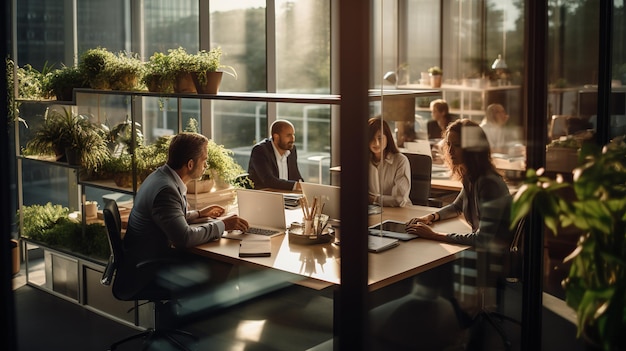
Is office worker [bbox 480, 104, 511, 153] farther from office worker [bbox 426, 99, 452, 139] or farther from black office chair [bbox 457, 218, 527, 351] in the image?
black office chair [bbox 457, 218, 527, 351]

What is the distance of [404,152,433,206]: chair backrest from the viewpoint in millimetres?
3047

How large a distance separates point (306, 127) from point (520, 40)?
410 centimetres

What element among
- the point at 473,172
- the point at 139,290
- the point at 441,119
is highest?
the point at 441,119

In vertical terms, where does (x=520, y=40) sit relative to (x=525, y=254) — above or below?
above

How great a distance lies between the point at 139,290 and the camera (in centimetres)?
433

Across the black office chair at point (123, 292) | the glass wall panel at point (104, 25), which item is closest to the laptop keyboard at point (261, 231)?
the black office chair at point (123, 292)

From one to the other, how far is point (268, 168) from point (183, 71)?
160cm

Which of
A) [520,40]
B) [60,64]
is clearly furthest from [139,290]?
[520,40]

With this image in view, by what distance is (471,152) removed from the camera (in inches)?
118

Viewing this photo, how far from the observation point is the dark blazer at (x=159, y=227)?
4.27 m

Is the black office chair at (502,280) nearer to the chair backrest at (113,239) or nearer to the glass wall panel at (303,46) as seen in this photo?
the chair backrest at (113,239)

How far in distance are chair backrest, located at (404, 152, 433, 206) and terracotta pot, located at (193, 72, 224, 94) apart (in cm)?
179

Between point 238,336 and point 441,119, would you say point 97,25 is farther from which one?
point 441,119

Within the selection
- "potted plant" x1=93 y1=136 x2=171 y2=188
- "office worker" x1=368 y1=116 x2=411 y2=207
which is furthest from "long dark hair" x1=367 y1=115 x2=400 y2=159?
"potted plant" x1=93 y1=136 x2=171 y2=188
